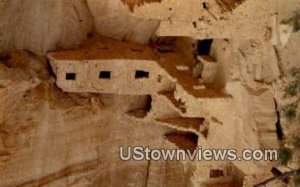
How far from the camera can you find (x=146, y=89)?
27.1 feet

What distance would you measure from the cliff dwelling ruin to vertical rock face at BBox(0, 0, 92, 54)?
0.04 ft

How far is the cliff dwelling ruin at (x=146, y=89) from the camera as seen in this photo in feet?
24.4

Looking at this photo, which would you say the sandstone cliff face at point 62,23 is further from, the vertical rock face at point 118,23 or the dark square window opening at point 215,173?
the dark square window opening at point 215,173

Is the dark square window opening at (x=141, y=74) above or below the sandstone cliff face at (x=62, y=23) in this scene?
below

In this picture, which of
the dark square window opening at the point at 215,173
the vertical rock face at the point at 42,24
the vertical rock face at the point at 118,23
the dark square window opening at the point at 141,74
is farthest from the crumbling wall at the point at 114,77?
the dark square window opening at the point at 215,173

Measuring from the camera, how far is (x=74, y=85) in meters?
8.03

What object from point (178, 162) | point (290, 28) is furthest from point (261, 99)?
point (178, 162)

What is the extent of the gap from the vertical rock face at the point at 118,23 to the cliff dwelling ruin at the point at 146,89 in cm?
1

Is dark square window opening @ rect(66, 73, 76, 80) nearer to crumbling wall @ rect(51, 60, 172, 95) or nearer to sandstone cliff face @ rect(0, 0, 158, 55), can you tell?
crumbling wall @ rect(51, 60, 172, 95)

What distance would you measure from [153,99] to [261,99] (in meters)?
1.57

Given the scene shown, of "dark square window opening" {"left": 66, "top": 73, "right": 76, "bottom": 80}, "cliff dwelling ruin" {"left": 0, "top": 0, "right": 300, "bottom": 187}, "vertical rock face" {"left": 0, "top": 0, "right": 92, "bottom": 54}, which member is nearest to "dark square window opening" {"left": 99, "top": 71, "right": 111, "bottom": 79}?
"cliff dwelling ruin" {"left": 0, "top": 0, "right": 300, "bottom": 187}

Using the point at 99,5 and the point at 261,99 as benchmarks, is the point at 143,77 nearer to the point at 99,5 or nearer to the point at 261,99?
the point at 99,5

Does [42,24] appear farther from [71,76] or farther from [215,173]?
[215,173]

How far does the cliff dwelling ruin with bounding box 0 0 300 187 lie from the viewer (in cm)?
743
